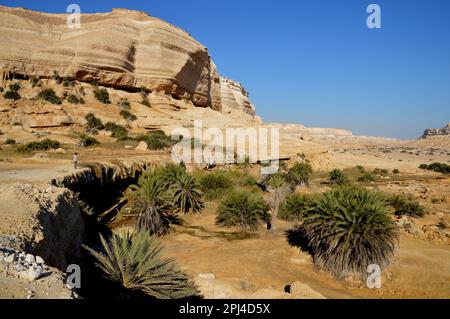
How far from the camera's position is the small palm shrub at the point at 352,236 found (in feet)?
26.3

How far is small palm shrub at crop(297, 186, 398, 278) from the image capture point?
8.02 meters

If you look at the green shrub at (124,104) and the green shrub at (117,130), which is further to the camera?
the green shrub at (124,104)

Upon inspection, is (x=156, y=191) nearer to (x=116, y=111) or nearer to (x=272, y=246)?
(x=272, y=246)

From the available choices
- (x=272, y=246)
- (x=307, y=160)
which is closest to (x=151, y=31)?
(x=307, y=160)

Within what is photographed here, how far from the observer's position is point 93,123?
91.4ft

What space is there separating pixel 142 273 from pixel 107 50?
3439 centimetres

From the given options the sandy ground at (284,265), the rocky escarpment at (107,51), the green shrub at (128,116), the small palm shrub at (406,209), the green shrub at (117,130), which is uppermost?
the rocky escarpment at (107,51)

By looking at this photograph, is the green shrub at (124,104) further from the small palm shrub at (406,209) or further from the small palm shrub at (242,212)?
the small palm shrub at (406,209)

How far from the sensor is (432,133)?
116m

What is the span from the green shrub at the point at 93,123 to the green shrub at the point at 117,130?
57cm

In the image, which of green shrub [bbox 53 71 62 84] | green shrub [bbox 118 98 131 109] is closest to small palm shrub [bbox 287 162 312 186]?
green shrub [bbox 118 98 131 109]

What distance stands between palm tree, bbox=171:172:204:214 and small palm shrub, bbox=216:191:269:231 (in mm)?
1802

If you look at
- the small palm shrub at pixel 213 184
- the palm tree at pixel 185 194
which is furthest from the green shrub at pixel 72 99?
the palm tree at pixel 185 194

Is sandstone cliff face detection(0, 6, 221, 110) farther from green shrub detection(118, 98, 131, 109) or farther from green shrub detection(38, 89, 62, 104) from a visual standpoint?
green shrub detection(38, 89, 62, 104)
